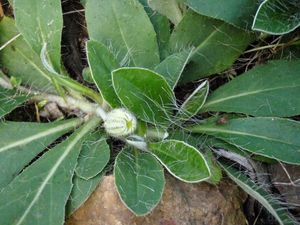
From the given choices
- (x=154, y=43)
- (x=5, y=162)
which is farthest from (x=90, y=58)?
(x=5, y=162)

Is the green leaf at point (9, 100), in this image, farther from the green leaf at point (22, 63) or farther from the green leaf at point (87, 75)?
the green leaf at point (87, 75)

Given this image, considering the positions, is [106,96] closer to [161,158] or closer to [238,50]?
[161,158]

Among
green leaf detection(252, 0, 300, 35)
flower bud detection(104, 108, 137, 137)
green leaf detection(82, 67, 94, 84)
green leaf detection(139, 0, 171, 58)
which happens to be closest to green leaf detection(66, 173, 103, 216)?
flower bud detection(104, 108, 137, 137)

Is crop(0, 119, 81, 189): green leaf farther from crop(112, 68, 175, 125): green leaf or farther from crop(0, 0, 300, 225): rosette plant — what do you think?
crop(112, 68, 175, 125): green leaf

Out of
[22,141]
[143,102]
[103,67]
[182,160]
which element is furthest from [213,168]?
[22,141]

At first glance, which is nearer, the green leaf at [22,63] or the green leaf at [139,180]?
the green leaf at [139,180]

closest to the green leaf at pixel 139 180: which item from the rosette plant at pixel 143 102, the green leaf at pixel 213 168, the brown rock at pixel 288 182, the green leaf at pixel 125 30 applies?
the rosette plant at pixel 143 102

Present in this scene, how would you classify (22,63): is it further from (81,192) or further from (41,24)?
(81,192)
